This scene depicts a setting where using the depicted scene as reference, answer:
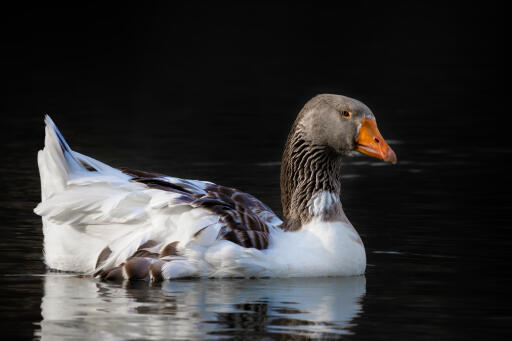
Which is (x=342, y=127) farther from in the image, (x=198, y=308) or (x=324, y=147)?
(x=198, y=308)

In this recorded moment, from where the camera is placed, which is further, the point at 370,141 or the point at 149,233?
the point at 370,141

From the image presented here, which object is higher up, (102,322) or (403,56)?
(403,56)

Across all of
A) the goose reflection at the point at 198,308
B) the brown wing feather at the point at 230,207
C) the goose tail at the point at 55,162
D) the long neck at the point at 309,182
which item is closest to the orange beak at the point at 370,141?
A: the long neck at the point at 309,182

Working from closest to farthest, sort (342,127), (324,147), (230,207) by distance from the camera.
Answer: (230,207), (342,127), (324,147)

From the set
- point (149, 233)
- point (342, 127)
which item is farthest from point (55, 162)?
point (342, 127)

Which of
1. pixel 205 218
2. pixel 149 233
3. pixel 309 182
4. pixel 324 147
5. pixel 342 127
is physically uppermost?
pixel 342 127

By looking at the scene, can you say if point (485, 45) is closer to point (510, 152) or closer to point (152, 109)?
point (152, 109)

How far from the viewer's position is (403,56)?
48.6 m

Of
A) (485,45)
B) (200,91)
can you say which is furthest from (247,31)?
(200,91)

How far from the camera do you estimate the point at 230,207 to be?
540 inches

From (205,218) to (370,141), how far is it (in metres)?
2.20

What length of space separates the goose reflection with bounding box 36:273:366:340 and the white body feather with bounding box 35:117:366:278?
177 mm

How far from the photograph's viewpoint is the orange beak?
1398cm

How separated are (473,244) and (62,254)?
5.33 meters
